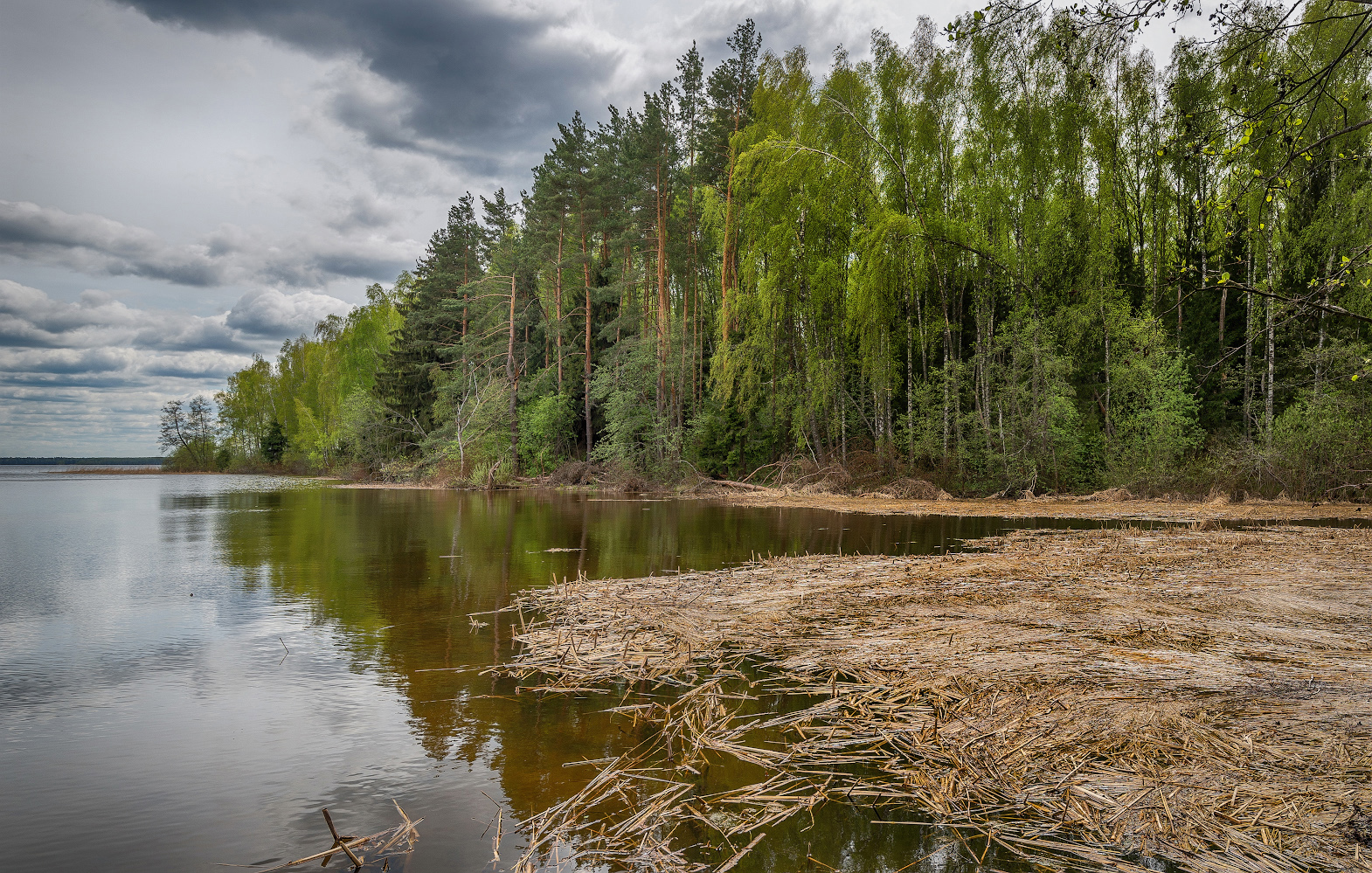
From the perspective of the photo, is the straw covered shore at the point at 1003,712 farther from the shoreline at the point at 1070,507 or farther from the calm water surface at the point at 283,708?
the shoreline at the point at 1070,507

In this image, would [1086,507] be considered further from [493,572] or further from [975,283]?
[493,572]

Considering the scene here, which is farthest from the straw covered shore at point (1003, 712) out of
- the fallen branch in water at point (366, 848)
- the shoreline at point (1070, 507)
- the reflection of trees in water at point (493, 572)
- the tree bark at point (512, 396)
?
the tree bark at point (512, 396)

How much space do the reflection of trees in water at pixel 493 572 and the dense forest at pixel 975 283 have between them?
20.3 feet

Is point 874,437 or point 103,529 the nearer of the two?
point 103,529

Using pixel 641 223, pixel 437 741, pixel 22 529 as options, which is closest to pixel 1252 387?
pixel 641 223

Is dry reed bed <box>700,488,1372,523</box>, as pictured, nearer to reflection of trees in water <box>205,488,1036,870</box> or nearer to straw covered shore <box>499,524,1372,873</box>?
reflection of trees in water <box>205,488,1036,870</box>

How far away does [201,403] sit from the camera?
212ft

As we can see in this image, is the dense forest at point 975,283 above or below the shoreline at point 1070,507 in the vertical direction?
above

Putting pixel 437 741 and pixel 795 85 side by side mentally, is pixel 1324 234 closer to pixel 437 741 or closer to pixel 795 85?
pixel 795 85

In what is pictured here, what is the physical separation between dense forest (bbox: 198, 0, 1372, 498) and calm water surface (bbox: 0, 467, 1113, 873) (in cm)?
→ 1185

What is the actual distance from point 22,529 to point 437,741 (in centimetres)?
1717

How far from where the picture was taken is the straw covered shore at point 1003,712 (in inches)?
112

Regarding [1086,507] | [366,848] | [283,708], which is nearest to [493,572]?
[283,708]

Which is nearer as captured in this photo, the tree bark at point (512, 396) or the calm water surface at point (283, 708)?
the calm water surface at point (283, 708)
